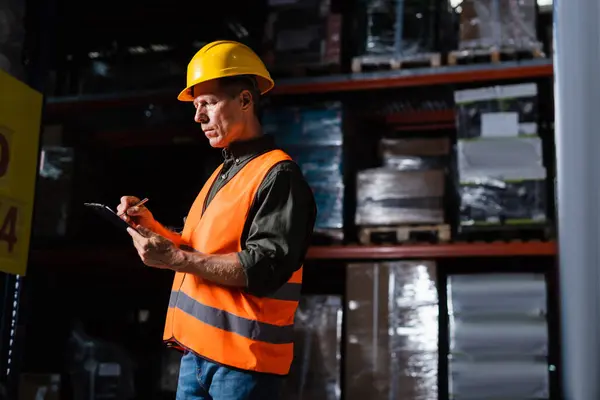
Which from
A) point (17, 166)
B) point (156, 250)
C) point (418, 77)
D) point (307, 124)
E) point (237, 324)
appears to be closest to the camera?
point (156, 250)

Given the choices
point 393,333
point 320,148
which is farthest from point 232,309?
point 320,148

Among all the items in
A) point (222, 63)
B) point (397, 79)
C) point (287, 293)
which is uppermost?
point (397, 79)

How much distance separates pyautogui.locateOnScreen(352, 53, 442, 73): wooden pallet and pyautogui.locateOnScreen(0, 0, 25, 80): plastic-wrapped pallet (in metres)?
2.20

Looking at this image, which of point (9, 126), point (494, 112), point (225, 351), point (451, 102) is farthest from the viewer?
point (451, 102)

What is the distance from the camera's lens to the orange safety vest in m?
2.61

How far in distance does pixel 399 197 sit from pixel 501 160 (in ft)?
2.28

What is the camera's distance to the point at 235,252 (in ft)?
8.75

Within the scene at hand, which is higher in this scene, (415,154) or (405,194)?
(415,154)

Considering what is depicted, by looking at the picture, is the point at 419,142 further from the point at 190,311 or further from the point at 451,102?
the point at 190,311

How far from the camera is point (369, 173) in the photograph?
5.24m

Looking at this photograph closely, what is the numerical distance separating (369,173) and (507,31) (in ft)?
4.18

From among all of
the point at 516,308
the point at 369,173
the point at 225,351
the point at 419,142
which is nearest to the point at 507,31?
the point at 419,142

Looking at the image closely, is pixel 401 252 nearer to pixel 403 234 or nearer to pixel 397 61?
pixel 403 234

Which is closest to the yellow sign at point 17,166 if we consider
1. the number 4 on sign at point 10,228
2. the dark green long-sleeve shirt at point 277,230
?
the number 4 on sign at point 10,228
